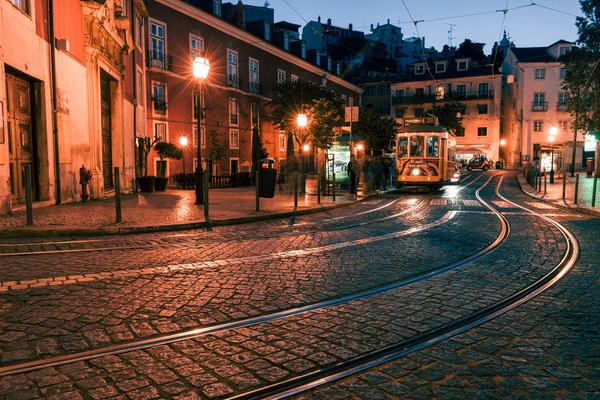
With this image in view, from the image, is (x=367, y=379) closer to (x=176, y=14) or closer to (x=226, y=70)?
(x=176, y=14)

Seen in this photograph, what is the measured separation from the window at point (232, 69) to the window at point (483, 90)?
39.0 meters

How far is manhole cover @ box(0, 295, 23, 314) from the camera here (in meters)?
4.28

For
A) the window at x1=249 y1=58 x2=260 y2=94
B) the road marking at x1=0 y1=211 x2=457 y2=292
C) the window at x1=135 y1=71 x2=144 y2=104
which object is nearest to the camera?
the road marking at x1=0 y1=211 x2=457 y2=292

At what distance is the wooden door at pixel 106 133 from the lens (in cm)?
1783

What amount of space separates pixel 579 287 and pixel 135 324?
15.9ft

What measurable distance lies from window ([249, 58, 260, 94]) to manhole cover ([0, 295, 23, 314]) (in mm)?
35921

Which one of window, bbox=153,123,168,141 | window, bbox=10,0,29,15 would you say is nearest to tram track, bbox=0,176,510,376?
window, bbox=10,0,29,15

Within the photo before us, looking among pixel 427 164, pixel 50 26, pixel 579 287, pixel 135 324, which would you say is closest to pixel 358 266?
pixel 579 287

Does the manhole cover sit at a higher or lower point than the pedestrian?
lower

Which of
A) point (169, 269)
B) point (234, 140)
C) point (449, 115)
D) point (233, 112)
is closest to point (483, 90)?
point (449, 115)

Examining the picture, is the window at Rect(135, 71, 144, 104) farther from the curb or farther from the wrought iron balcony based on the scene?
the wrought iron balcony

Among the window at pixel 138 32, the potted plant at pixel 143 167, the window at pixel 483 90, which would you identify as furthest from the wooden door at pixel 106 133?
the window at pixel 483 90

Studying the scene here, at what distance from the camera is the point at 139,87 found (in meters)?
25.3

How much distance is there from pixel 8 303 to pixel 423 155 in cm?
2051
